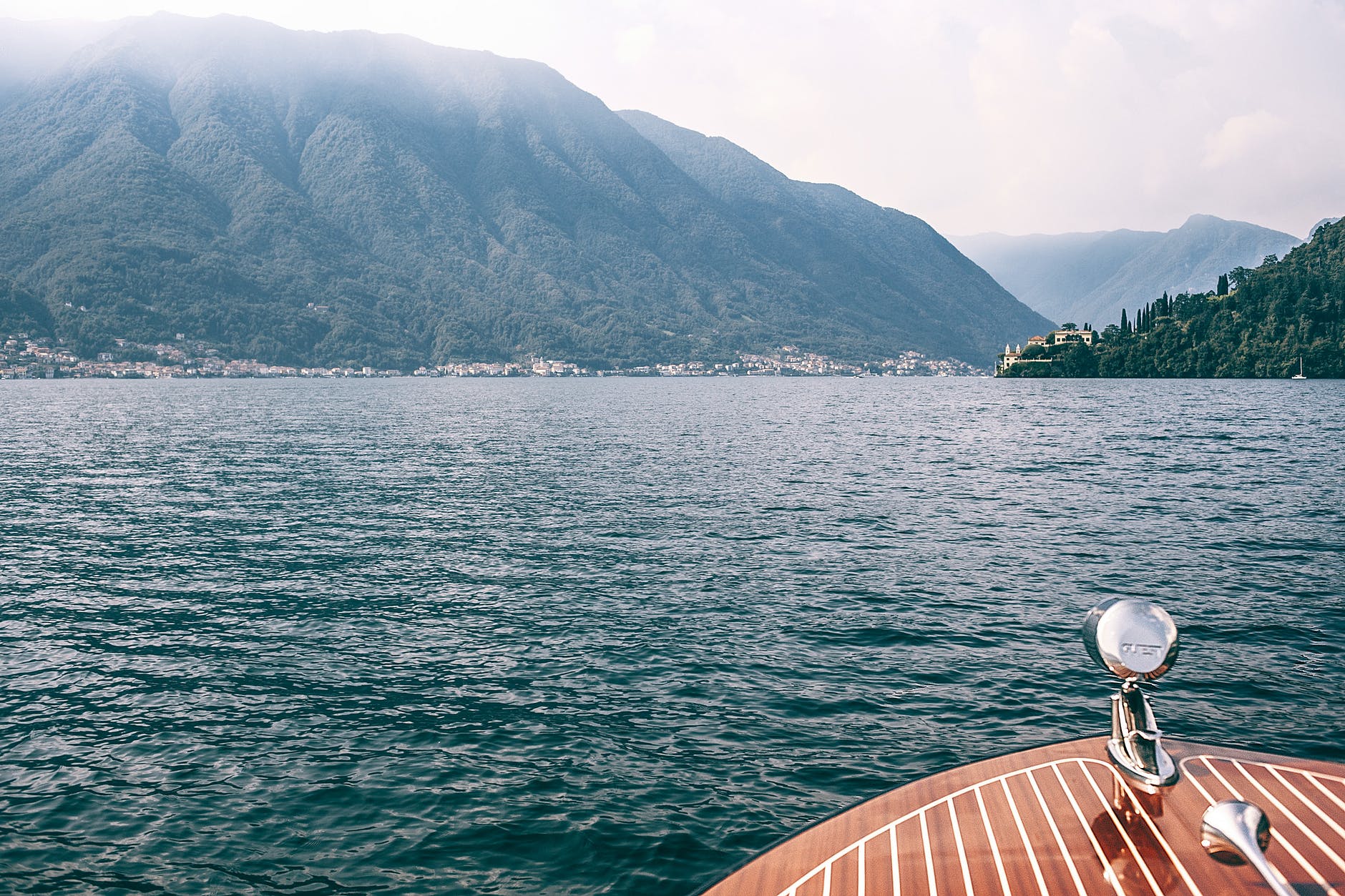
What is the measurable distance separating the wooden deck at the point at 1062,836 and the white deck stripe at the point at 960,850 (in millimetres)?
14

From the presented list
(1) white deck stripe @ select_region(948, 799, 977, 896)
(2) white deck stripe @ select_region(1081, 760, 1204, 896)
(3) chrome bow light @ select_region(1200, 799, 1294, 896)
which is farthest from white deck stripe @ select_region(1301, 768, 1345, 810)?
(3) chrome bow light @ select_region(1200, 799, 1294, 896)

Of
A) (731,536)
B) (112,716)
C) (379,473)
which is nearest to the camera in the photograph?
(112,716)

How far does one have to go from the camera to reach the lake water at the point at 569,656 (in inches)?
471

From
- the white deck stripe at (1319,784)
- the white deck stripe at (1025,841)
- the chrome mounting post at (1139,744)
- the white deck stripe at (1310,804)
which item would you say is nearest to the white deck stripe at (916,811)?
the white deck stripe at (1025,841)

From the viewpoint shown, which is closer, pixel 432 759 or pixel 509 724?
pixel 432 759

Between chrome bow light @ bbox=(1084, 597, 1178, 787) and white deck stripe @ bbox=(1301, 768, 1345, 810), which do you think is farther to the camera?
white deck stripe @ bbox=(1301, 768, 1345, 810)

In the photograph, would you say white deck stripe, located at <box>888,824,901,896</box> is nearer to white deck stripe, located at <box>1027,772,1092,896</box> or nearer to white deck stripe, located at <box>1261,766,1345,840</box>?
white deck stripe, located at <box>1027,772,1092,896</box>

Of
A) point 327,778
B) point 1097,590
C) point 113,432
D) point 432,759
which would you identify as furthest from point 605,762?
point 113,432

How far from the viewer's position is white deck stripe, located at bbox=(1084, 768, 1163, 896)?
714cm

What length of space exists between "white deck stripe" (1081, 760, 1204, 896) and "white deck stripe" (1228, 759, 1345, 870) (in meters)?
1.25

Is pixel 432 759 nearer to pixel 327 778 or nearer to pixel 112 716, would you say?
pixel 327 778

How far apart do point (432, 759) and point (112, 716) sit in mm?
6724

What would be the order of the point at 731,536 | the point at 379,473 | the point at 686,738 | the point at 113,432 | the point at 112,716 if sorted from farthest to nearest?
the point at 113,432
the point at 379,473
the point at 731,536
the point at 112,716
the point at 686,738

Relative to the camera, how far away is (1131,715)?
339 inches
